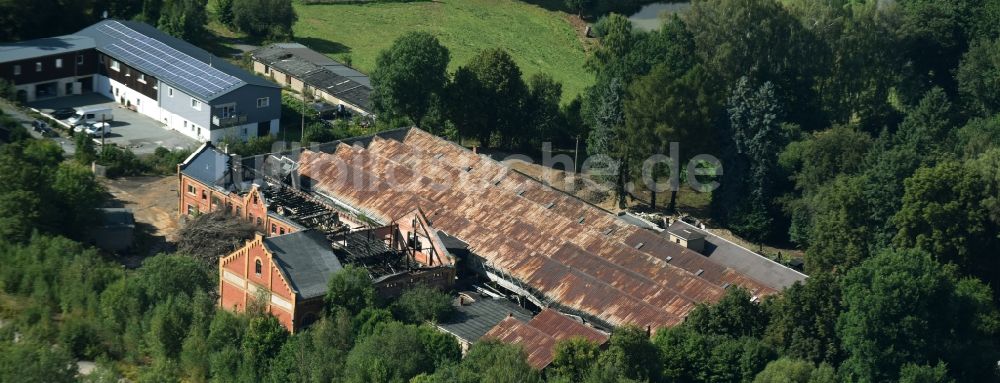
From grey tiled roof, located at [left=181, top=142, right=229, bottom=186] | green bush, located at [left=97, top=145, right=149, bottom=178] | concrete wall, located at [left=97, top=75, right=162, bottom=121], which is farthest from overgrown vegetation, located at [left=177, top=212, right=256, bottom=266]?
concrete wall, located at [left=97, top=75, right=162, bottom=121]

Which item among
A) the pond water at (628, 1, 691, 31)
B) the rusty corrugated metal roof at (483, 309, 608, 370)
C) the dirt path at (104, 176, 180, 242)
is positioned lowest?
the dirt path at (104, 176, 180, 242)

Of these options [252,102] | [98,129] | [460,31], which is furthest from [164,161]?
[460,31]

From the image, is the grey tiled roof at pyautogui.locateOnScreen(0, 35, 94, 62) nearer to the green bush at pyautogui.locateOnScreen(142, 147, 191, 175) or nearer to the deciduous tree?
the green bush at pyautogui.locateOnScreen(142, 147, 191, 175)

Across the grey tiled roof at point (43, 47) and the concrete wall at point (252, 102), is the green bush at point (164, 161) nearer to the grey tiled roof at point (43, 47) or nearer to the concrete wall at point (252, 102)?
the concrete wall at point (252, 102)

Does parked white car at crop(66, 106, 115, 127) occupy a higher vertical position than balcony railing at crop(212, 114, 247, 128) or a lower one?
lower

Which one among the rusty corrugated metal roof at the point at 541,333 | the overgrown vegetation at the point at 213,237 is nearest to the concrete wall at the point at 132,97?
the overgrown vegetation at the point at 213,237
